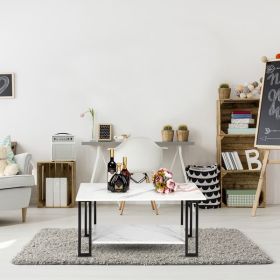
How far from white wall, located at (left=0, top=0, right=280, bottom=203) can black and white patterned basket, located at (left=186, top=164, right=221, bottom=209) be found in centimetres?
35

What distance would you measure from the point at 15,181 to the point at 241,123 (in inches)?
101

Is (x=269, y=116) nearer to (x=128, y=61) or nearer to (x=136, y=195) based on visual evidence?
(x=128, y=61)

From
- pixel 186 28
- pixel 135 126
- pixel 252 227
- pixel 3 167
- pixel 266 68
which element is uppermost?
pixel 186 28

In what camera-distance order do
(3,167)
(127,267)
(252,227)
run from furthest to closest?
1. (3,167)
2. (252,227)
3. (127,267)

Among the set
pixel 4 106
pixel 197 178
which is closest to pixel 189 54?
pixel 197 178

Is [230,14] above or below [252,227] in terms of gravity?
above

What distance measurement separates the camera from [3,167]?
5141 mm

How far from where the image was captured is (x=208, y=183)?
5.80m

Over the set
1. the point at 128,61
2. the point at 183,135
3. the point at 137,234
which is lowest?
the point at 137,234

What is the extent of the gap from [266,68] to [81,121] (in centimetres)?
217

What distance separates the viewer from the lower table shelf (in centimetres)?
349

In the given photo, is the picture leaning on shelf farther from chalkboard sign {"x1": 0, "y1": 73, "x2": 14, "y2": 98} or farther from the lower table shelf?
chalkboard sign {"x1": 0, "y1": 73, "x2": 14, "y2": 98}

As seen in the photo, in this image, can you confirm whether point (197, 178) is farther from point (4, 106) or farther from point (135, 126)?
point (4, 106)

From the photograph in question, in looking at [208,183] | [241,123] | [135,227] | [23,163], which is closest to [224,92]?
[241,123]
